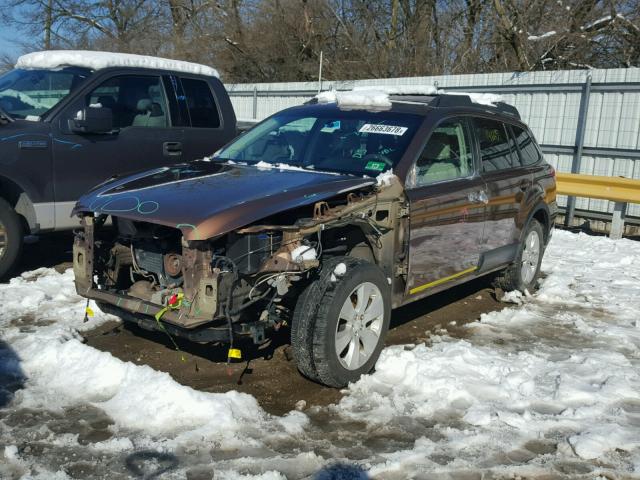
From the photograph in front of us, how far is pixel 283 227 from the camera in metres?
3.92

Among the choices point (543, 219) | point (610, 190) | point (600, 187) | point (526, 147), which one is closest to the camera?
point (526, 147)

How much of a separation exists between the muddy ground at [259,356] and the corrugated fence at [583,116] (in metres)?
6.11

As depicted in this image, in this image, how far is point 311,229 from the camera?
4.03m

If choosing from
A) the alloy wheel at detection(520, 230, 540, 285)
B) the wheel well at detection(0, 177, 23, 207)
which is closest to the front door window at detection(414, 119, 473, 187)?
the alloy wheel at detection(520, 230, 540, 285)

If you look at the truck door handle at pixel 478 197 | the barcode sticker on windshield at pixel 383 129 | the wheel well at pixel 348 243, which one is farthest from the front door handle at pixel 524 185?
the wheel well at pixel 348 243

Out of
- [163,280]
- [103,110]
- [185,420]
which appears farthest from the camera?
[103,110]

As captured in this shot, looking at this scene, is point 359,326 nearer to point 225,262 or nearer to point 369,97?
point 225,262

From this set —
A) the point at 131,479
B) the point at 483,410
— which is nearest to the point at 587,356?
the point at 483,410

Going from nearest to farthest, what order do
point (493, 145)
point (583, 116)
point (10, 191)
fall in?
point (493, 145) < point (10, 191) < point (583, 116)

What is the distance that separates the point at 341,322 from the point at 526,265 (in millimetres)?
3304

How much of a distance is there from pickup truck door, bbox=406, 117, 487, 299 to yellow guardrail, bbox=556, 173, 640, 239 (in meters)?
5.38

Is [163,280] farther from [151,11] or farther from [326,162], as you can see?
[151,11]

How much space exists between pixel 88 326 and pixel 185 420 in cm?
190

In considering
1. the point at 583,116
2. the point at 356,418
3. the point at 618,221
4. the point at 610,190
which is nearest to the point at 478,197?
the point at 356,418
